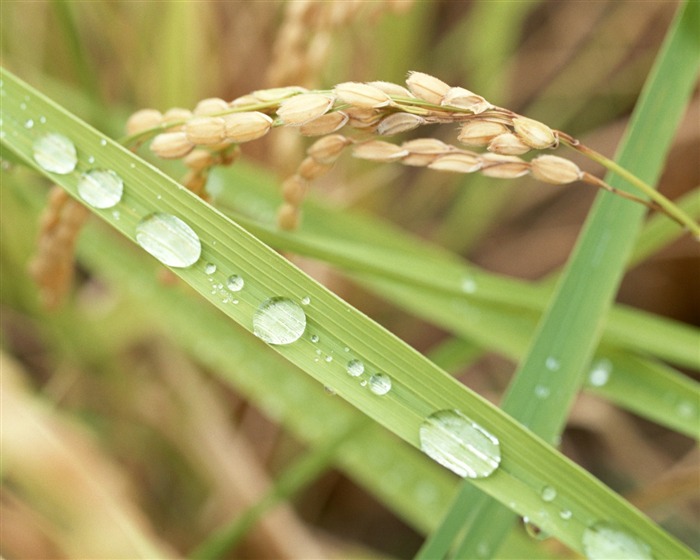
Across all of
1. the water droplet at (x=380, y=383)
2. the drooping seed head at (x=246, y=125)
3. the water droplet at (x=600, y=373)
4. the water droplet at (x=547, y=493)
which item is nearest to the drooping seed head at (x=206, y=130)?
the drooping seed head at (x=246, y=125)

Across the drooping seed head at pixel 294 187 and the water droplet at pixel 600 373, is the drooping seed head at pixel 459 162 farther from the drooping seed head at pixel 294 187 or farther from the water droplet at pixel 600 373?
the water droplet at pixel 600 373

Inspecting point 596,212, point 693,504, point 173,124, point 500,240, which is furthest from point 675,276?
point 173,124

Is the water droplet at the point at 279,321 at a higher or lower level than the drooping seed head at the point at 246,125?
lower

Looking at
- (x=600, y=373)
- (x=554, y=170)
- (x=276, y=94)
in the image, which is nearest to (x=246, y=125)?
(x=276, y=94)

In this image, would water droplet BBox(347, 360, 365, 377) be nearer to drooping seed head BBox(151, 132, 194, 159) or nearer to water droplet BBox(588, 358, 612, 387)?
drooping seed head BBox(151, 132, 194, 159)

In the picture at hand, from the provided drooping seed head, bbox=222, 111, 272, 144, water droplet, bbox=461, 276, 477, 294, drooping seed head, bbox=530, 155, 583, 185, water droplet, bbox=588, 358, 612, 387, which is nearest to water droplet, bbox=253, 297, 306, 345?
drooping seed head, bbox=222, 111, 272, 144

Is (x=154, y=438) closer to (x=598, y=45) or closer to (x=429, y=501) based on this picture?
(x=429, y=501)
